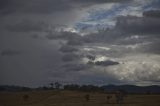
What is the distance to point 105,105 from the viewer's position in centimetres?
11194

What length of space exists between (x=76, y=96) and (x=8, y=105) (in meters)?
40.8

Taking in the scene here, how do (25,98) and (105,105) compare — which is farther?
(25,98)

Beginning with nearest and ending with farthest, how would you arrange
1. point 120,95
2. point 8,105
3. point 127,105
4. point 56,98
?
point 120,95
point 127,105
point 8,105
point 56,98

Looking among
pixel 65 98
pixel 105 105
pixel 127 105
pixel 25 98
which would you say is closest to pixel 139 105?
pixel 127 105

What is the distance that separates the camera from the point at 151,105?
11106cm

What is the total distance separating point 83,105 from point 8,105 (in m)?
29.5

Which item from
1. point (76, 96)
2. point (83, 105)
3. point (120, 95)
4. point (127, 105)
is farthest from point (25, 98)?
point (120, 95)

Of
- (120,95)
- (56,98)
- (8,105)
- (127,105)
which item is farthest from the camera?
(56,98)

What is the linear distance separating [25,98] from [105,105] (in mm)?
47026

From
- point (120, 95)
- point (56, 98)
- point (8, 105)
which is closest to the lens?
point (120, 95)

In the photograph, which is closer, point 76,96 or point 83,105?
point 83,105

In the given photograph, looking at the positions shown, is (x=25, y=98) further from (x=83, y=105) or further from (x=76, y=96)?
(x=83, y=105)

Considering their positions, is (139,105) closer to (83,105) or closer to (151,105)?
(151,105)

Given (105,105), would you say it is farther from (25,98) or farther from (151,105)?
(25,98)
